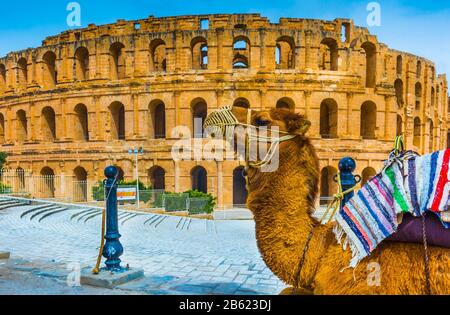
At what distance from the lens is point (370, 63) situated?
2666cm

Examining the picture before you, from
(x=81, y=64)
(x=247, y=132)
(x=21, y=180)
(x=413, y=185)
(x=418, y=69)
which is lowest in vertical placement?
(x=21, y=180)

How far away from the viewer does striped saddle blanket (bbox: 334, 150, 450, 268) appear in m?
1.99

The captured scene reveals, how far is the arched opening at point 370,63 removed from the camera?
26.0 metres

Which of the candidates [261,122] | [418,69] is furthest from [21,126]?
[418,69]

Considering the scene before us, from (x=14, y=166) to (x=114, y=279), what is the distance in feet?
92.8

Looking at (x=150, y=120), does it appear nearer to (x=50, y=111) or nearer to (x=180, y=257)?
(x=50, y=111)

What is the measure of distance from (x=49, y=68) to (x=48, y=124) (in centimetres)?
471

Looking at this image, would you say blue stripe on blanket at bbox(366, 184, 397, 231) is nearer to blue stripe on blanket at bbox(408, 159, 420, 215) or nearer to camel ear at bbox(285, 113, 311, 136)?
blue stripe on blanket at bbox(408, 159, 420, 215)

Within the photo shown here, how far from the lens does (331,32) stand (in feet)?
79.8

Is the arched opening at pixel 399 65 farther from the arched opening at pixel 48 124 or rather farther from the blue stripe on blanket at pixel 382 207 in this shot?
the blue stripe on blanket at pixel 382 207

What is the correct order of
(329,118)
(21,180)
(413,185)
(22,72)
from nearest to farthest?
(413,185)
(21,180)
(329,118)
(22,72)

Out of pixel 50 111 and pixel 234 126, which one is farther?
pixel 50 111

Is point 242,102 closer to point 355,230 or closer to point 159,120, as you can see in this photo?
point 159,120
